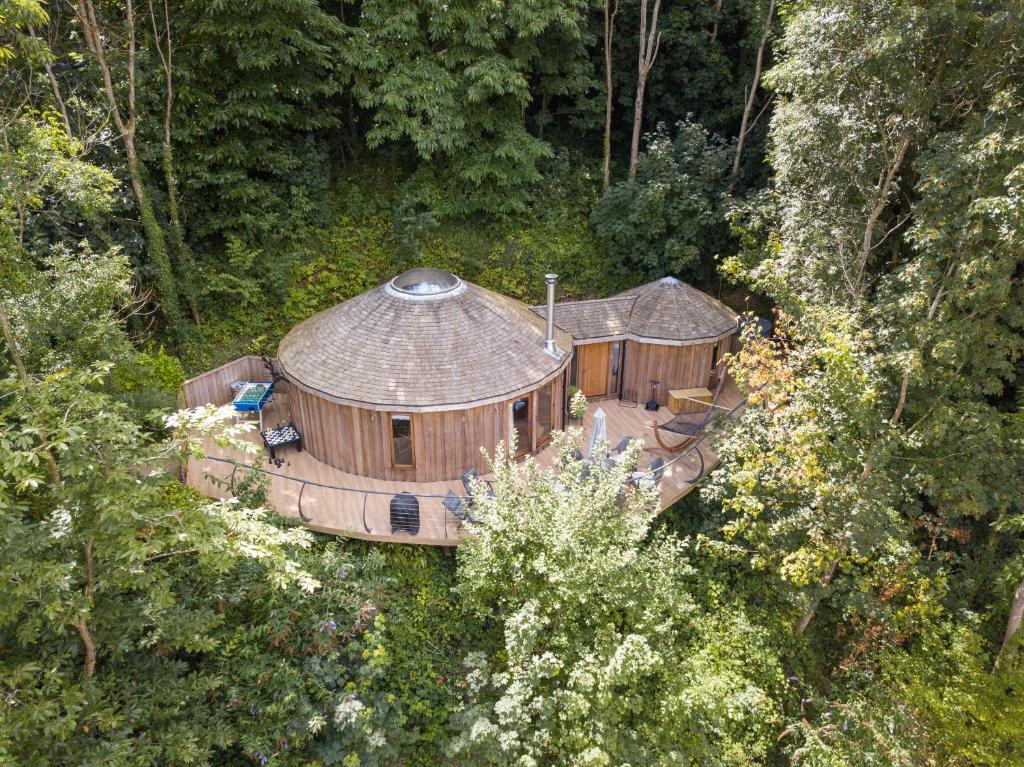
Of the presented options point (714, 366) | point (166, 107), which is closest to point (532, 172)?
point (714, 366)

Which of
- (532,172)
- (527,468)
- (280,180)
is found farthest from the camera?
(532,172)

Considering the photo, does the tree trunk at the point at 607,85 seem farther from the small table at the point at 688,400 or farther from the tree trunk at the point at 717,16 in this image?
the small table at the point at 688,400

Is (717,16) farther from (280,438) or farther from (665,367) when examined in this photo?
(280,438)

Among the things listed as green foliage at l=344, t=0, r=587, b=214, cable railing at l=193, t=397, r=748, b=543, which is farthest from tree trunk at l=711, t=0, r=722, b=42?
cable railing at l=193, t=397, r=748, b=543

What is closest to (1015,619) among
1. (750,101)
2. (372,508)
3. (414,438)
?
(414,438)

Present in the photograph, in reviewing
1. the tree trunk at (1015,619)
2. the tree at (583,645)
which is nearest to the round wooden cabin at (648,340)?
the tree at (583,645)

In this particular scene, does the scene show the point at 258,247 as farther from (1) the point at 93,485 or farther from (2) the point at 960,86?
(2) the point at 960,86
